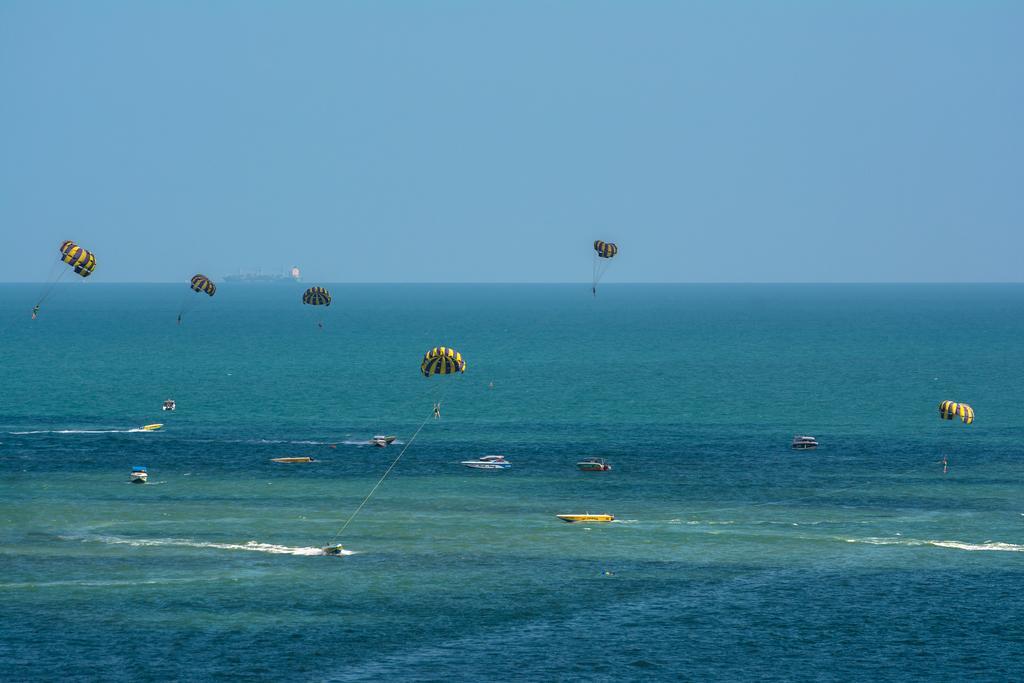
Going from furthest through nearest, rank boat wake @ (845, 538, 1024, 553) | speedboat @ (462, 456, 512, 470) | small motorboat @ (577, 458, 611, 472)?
speedboat @ (462, 456, 512, 470), small motorboat @ (577, 458, 611, 472), boat wake @ (845, 538, 1024, 553)

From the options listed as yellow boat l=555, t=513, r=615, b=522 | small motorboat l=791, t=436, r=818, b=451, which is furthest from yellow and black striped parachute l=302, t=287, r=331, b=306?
yellow boat l=555, t=513, r=615, b=522

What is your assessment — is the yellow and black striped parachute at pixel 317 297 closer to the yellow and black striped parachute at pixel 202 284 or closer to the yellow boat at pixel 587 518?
the yellow and black striped parachute at pixel 202 284

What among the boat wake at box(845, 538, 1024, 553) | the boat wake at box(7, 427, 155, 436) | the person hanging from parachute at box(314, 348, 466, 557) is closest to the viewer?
the person hanging from parachute at box(314, 348, 466, 557)

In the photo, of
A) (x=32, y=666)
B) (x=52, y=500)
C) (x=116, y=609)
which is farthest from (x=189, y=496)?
(x=32, y=666)

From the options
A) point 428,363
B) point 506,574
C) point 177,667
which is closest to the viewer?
point 177,667

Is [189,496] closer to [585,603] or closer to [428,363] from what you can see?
[428,363]

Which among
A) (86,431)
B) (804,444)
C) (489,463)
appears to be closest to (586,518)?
(489,463)
